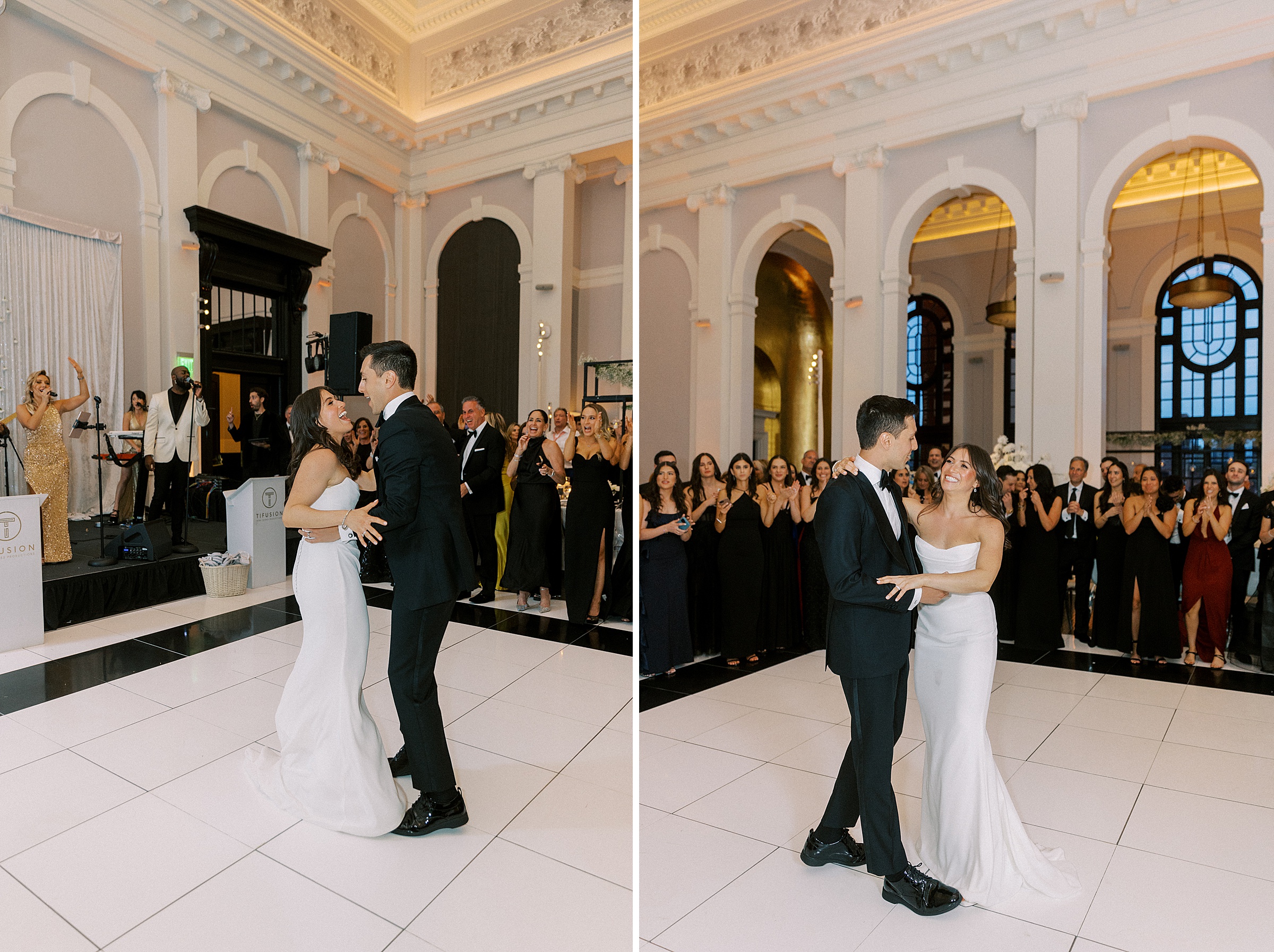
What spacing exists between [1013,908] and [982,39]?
Result: 759 centimetres

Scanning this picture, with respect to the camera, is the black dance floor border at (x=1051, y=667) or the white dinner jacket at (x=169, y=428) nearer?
the white dinner jacket at (x=169, y=428)

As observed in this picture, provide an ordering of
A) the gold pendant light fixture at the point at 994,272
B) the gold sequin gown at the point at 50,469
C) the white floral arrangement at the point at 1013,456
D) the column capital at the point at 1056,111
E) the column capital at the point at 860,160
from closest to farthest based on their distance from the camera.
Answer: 1. the gold sequin gown at the point at 50,469
2. the white floral arrangement at the point at 1013,456
3. the column capital at the point at 1056,111
4. the column capital at the point at 860,160
5. the gold pendant light fixture at the point at 994,272

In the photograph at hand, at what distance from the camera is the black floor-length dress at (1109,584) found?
5.77 meters

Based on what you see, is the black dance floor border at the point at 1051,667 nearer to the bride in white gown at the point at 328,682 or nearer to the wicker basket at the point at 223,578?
the bride in white gown at the point at 328,682

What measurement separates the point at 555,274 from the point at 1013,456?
464cm

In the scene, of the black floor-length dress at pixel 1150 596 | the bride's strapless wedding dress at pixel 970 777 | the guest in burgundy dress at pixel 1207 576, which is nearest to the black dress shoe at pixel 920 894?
the bride's strapless wedding dress at pixel 970 777

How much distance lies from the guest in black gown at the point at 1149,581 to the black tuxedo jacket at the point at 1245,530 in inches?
13.9

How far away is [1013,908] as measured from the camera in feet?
8.18

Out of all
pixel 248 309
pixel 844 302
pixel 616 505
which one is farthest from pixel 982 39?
pixel 248 309

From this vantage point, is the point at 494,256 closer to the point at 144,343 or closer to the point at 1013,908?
the point at 144,343

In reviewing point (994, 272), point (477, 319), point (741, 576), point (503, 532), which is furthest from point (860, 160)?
point (477, 319)

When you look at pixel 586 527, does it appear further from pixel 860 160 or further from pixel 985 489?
pixel 860 160

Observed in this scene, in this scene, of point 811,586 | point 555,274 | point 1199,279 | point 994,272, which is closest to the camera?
point 555,274

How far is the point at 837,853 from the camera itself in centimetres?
269
